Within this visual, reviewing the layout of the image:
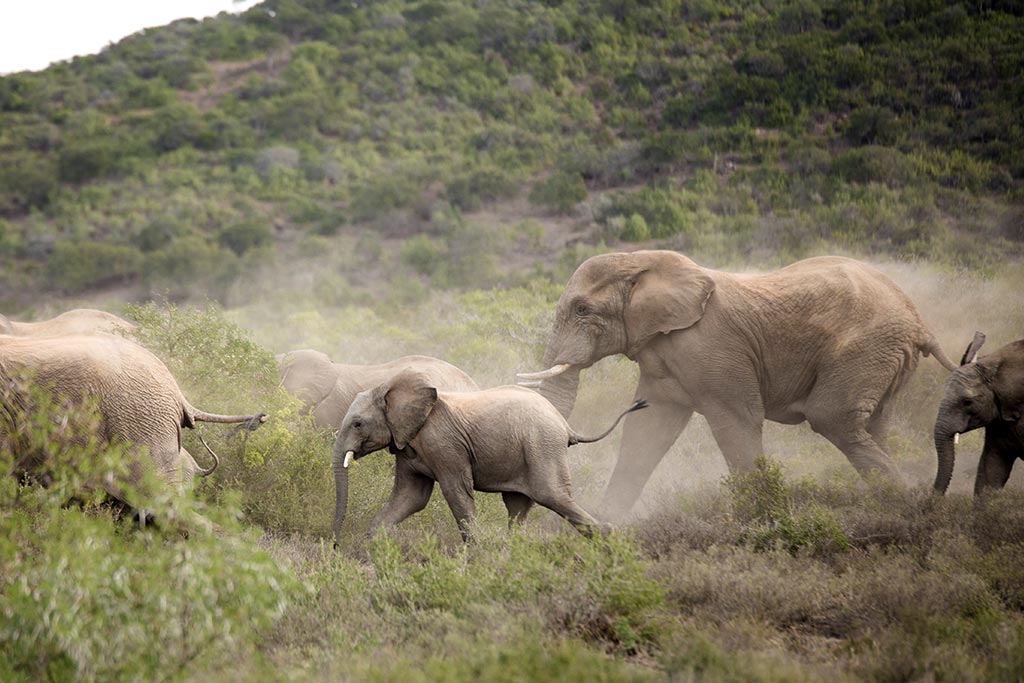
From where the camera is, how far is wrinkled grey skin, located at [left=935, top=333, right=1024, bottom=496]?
8156mm

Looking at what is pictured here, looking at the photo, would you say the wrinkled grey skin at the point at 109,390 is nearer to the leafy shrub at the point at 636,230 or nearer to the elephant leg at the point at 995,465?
the elephant leg at the point at 995,465

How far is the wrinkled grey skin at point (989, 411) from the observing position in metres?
8.16

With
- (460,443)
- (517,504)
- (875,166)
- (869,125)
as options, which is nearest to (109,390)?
(460,443)

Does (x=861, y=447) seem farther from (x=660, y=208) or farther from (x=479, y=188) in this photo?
(x=479, y=188)

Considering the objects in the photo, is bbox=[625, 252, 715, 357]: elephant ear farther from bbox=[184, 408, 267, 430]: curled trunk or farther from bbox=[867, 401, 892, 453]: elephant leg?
bbox=[184, 408, 267, 430]: curled trunk

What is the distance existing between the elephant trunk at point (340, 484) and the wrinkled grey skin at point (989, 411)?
4.53 meters

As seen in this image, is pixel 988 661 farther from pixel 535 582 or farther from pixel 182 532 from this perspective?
pixel 182 532

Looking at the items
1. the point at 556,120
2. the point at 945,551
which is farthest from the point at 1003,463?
the point at 556,120

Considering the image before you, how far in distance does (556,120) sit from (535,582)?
105ft

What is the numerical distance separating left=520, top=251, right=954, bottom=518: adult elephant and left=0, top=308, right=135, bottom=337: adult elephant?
153 inches

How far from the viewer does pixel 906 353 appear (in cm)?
917

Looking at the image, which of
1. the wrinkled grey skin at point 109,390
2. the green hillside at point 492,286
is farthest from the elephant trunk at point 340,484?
the wrinkled grey skin at point 109,390

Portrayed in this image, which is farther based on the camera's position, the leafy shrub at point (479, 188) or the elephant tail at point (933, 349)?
the leafy shrub at point (479, 188)

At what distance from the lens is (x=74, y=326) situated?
384 inches
